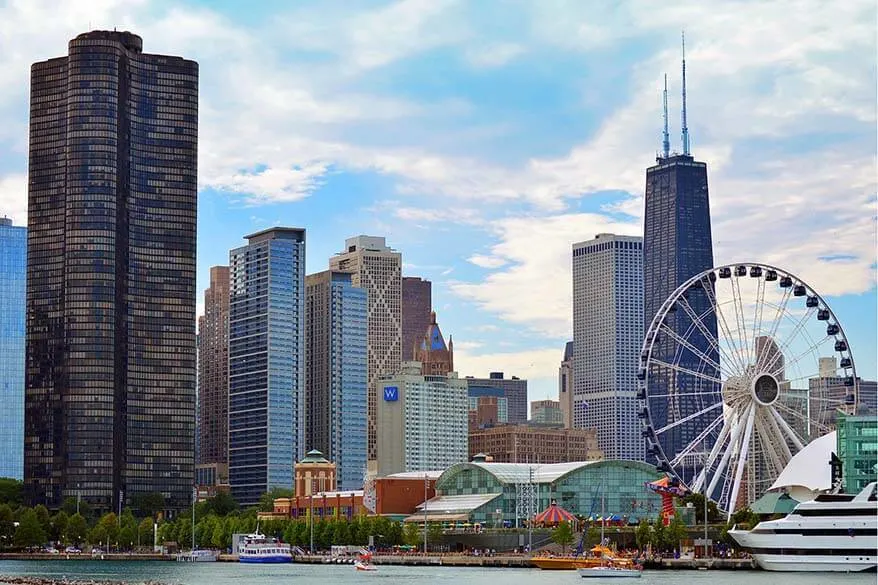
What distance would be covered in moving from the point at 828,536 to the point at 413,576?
4234 centimetres

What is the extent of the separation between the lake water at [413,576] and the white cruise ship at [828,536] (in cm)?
125

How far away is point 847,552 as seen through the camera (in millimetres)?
149125

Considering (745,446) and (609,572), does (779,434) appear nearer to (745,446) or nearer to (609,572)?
(745,446)

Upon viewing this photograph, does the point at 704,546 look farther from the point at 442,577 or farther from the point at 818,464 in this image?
the point at 442,577

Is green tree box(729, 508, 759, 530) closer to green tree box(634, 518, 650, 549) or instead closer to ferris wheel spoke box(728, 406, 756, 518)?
ferris wheel spoke box(728, 406, 756, 518)

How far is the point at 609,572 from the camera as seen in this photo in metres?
160

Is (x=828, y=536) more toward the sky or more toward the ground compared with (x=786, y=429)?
more toward the ground

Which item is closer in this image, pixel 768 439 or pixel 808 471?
pixel 808 471

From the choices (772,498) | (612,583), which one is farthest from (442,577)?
(772,498)

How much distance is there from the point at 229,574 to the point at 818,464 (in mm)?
64039

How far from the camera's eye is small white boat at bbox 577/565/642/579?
518ft

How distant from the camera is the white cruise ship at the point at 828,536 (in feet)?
486

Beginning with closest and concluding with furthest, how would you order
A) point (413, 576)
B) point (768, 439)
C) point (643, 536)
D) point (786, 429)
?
point (413, 576)
point (786, 429)
point (768, 439)
point (643, 536)

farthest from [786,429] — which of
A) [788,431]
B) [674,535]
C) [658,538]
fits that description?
[658,538]
